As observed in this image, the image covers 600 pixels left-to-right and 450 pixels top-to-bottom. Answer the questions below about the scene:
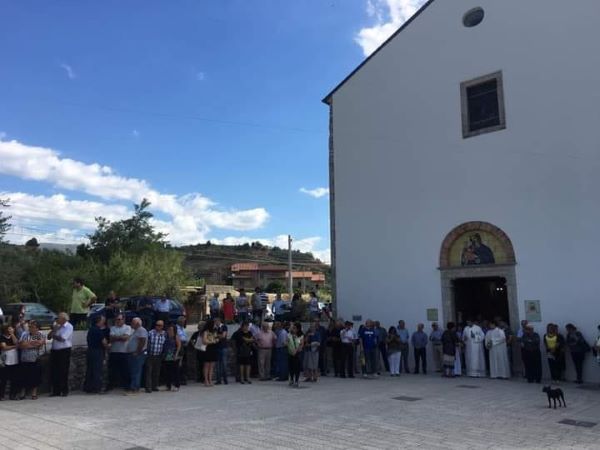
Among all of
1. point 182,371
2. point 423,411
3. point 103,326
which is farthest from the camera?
point 182,371

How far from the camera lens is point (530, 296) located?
13594 mm

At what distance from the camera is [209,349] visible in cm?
1205

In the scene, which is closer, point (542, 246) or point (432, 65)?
point (542, 246)

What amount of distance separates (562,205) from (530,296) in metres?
2.39

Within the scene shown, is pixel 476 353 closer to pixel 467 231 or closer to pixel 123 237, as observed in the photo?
pixel 467 231

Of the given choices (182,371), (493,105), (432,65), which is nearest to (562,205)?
(493,105)

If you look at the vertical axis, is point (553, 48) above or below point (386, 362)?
above

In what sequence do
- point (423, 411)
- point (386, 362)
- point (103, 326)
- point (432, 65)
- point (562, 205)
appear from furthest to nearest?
1. point (432, 65)
2. point (386, 362)
3. point (562, 205)
4. point (103, 326)
5. point (423, 411)

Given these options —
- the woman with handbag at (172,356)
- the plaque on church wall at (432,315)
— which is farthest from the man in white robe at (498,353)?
the woman with handbag at (172,356)

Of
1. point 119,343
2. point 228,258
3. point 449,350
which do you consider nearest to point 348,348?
point 449,350

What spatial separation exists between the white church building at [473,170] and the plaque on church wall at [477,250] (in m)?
0.04

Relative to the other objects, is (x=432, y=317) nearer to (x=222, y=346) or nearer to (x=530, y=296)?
(x=530, y=296)

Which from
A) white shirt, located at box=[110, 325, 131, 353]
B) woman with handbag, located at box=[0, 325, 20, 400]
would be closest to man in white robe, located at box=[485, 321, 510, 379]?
white shirt, located at box=[110, 325, 131, 353]

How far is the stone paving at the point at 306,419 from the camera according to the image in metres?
6.61
